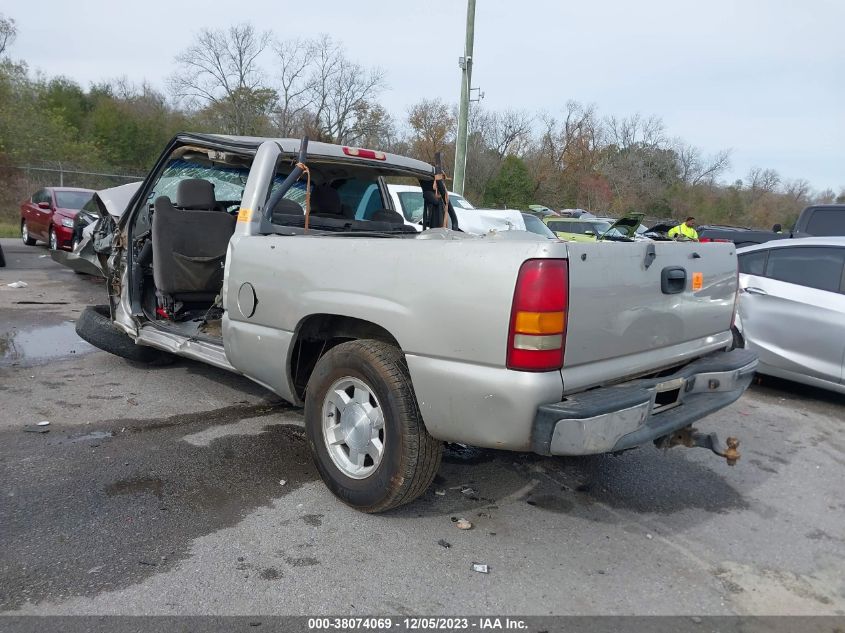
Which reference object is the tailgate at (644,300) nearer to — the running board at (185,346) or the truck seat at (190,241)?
the running board at (185,346)

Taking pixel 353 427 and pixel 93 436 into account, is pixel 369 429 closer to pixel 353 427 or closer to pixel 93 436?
pixel 353 427

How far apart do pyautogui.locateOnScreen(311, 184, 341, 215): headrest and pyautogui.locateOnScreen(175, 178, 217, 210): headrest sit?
0.78m

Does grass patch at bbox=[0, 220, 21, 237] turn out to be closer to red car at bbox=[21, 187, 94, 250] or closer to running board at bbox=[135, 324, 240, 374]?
red car at bbox=[21, 187, 94, 250]

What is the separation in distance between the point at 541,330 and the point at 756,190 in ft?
226

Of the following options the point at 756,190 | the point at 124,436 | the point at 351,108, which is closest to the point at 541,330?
the point at 124,436

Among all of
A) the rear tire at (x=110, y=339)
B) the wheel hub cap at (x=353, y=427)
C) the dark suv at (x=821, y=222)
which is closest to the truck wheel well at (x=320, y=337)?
the wheel hub cap at (x=353, y=427)

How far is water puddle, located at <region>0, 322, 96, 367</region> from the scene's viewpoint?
5.87 m

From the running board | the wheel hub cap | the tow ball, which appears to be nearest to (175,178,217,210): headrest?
the running board

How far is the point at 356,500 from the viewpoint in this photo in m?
3.21

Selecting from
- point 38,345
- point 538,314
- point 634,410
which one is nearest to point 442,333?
point 538,314

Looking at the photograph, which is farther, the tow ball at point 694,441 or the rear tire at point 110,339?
the rear tire at point 110,339

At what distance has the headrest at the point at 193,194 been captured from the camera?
4.61 metres

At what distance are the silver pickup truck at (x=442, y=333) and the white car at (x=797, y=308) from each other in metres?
2.46

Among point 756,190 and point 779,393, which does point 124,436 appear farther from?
point 756,190
